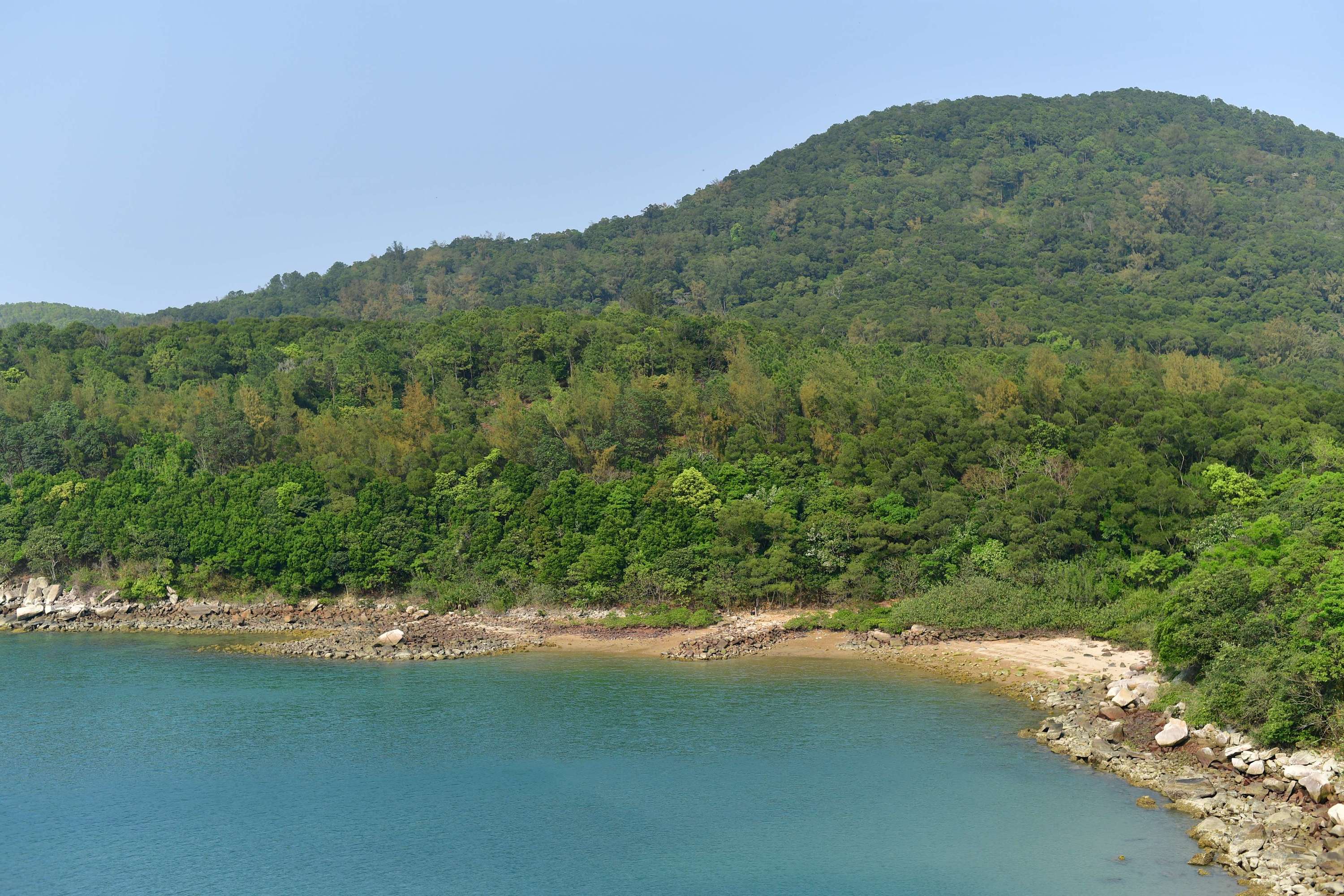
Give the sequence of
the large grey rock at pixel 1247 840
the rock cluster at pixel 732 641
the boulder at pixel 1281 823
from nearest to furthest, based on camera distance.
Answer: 1. the large grey rock at pixel 1247 840
2. the boulder at pixel 1281 823
3. the rock cluster at pixel 732 641

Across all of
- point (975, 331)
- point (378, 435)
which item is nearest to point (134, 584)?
point (378, 435)

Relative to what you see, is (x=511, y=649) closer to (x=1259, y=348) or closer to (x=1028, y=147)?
(x=1259, y=348)

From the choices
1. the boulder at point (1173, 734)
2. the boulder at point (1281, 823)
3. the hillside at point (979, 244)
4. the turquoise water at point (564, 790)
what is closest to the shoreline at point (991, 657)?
the boulder at point (1281, 823)

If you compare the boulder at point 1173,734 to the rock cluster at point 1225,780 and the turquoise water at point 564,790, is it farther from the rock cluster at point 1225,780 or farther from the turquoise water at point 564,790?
the turquoise water at point 564,790

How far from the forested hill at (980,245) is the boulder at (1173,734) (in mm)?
47733

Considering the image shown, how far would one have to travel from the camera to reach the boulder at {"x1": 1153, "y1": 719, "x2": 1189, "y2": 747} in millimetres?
22766

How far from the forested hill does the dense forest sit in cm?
68

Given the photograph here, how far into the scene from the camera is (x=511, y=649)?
126ft

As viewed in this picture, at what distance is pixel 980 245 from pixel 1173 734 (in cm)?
7375

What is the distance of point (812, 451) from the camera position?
4691cm

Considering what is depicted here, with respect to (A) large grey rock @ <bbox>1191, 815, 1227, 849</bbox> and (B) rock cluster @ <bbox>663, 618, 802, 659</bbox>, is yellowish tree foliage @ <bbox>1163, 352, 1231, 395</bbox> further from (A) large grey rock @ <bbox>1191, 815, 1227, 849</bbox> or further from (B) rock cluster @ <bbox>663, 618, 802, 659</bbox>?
(A) large grey rock @ <bbox>1191, 815, 1227, 849</bbox>

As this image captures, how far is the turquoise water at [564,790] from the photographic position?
1897cm

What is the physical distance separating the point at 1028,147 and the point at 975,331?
5507 cm

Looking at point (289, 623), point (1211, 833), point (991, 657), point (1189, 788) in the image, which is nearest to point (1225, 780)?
point (1189, 788)
